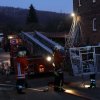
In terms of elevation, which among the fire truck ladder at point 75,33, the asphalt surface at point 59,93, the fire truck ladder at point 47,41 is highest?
the fire truck ladder at point 75,33

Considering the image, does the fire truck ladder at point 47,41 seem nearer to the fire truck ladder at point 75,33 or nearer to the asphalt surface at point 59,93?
the fire truck ladder at point 75,33

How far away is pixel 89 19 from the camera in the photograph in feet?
134

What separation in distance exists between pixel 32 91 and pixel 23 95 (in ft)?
3.86

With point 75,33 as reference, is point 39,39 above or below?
below

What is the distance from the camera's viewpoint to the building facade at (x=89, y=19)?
39.3 metres

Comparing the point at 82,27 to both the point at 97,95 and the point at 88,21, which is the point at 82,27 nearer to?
the point at 88,21

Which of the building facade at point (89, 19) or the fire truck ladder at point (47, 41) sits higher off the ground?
the building facade at point (89, 19)

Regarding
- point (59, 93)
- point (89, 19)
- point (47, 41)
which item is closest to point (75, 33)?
point (89, 19)

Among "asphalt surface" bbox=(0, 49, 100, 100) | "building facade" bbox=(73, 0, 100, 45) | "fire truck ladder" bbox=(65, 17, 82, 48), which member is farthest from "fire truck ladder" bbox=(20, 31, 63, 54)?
"asphalt surface" bbox=(0, 49, 100, 100)

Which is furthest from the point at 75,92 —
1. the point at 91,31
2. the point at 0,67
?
the point at 91,31

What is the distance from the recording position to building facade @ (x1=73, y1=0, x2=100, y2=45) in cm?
3927

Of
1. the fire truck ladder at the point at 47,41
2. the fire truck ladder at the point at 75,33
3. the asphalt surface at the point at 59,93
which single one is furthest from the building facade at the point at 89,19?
the asphalt surface at the point at 59,93

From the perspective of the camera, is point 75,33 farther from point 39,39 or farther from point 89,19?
point 39,39

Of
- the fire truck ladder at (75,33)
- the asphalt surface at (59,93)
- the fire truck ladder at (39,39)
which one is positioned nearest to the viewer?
the asphalt surface at (59,93)
